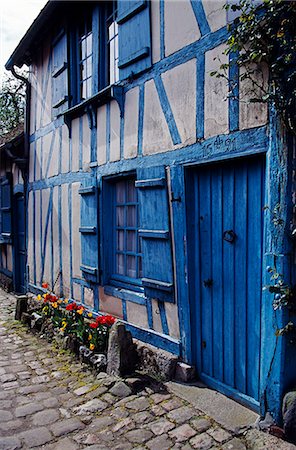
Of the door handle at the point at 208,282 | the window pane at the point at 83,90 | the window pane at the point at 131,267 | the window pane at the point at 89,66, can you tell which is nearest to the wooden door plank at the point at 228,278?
the door handle at the point at 208,282

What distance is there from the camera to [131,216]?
16.0 ft

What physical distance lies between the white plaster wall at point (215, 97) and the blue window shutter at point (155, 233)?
0.76 meters

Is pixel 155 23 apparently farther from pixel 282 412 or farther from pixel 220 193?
pixel 282 412

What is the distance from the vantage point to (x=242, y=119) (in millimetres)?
3191

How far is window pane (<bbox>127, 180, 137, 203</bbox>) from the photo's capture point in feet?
15.8

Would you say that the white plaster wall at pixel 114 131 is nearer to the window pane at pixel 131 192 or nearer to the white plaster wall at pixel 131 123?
the white plaster wall at pixel 131 123

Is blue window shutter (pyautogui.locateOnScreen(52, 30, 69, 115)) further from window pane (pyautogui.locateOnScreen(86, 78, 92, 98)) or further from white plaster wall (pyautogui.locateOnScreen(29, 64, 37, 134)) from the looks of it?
white plaster wall (pyautogui.locateOnScreen(29, 64, 37, 134))

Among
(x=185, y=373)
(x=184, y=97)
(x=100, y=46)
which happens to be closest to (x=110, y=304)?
(x=185, y=373)

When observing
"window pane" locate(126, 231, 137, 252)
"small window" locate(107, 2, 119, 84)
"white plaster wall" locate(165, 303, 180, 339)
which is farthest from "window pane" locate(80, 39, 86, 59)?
"white plaster wall" locate(165, 303, 180, 339)

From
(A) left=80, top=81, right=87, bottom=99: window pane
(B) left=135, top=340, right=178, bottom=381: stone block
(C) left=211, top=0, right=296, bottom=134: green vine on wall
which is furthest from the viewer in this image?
(A) left=80, top=81, right=87, bottom=99: window pane

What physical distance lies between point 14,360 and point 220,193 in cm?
330

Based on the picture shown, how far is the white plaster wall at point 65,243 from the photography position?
6289 millimetres

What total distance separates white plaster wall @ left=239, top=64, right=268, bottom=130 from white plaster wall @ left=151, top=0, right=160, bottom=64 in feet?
4.34

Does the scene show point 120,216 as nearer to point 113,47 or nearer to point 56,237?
point 56,237
